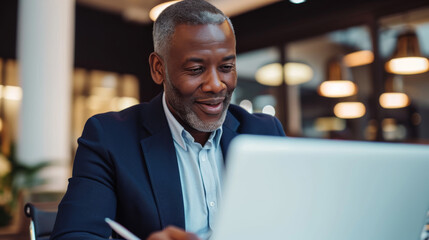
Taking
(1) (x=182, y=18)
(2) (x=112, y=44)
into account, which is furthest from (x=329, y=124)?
(1) (x=182, y=18)

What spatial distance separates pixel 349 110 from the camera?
583 cm

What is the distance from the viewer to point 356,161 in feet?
2.09

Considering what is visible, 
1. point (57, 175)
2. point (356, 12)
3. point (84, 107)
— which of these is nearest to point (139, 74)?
point (84, 107)

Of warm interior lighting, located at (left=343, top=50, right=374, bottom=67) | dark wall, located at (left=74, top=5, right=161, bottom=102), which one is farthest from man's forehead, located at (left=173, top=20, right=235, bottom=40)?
dark wall, located at (left=74, top=5, right=161, bottom=102)

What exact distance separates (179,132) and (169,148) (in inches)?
3.0

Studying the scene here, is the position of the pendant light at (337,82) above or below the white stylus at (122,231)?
above

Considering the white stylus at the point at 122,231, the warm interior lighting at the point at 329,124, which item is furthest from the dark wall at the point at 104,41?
the white stylus at the point at 122,231

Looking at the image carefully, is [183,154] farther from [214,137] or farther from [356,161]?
[356,161]

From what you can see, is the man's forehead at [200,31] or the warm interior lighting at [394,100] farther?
the warm interior lighting at [394,100]

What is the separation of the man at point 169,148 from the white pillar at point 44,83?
12.9ft

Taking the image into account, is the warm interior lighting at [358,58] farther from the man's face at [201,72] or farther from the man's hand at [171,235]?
the man's hand at [171,235]

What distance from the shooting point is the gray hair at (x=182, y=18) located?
121cm

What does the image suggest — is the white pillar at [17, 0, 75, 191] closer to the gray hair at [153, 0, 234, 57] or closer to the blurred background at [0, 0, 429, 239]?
the blurred background at [0, 0, 429, 239]

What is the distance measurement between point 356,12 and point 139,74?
4106 mm
